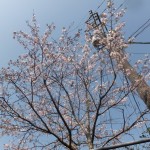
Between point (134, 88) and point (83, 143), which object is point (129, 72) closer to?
point (134, 88)

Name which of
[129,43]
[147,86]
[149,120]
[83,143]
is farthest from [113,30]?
[83,143]

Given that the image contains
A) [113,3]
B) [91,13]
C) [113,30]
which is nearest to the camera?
[113,3]

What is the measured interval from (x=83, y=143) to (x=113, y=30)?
452 cm

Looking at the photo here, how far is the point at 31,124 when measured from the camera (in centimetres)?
1020

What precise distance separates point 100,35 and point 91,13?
97.8 inches

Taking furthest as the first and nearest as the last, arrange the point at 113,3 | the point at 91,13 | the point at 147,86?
the point at 91,13, the point at 113,3, the point at 147,86

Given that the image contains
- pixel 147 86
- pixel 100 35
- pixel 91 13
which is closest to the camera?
pixel 147 86

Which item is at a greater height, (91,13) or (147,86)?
(91,13)

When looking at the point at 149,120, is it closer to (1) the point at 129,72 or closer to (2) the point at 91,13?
(1) the point at 129,72

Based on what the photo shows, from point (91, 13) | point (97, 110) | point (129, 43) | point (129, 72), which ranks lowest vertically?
point (97, 110)

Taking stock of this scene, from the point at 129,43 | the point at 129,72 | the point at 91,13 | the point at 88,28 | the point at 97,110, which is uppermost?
the point at 91,13

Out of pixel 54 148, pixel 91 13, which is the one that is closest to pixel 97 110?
pixel 54 148

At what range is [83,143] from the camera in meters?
10.8

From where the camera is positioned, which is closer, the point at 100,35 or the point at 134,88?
the point at 134,88
